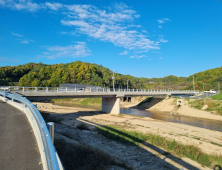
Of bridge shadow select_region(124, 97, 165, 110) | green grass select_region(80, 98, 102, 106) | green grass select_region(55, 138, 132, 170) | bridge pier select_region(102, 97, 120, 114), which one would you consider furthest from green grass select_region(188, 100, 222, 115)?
green grass select_region(55, 138, 132, 170)

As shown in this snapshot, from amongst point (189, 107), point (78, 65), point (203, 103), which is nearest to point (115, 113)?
point (189, 107)

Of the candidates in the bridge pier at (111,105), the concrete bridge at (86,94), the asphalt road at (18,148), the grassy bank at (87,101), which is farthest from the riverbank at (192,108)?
the asphalt road at (18,148)

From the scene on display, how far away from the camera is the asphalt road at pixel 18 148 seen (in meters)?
4.05

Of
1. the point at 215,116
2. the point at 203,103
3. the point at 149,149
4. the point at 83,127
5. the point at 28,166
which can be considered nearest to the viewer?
the point at 28,166

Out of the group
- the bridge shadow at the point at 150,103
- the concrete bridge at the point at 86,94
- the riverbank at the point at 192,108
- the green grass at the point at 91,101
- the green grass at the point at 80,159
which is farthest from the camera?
the green grass at the point at 91,101

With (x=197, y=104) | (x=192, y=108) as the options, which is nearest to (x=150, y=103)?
(x=192, y=108)

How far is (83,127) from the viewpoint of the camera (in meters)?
19.1

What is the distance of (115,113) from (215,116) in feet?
80.9

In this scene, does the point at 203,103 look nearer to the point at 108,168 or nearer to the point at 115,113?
the point at 115,113

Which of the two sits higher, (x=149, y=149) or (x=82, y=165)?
(x=82, y=165)

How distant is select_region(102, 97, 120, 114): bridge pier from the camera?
39.5 metres

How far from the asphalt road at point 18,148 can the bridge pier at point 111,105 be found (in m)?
33.0

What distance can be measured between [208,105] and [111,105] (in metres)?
28.3

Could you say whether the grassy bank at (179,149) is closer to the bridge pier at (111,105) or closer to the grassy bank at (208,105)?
the bridge pier at (111,105)
